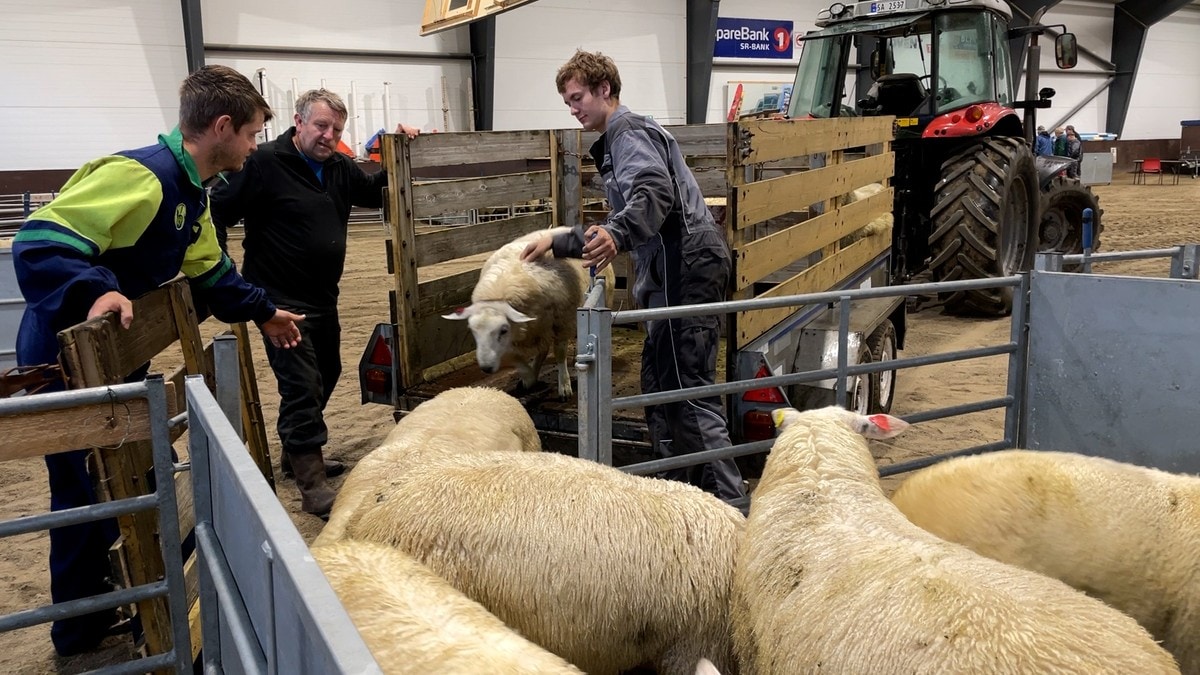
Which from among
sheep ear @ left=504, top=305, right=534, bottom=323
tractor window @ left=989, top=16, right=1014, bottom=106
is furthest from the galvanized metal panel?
tractor window @ left=989, top=16, right=1014, bottom=106

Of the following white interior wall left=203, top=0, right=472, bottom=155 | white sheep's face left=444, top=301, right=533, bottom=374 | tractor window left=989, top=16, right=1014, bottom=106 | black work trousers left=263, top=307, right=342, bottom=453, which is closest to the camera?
black work trousers left=263, top=307, right=342, bottom=453

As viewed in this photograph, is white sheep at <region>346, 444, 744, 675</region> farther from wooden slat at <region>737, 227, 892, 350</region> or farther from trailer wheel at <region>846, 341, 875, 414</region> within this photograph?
trailer wheel at <region>846, 341, 875, 414</region>

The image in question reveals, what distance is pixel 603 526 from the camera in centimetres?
216

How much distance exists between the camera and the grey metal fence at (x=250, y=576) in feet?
3.03

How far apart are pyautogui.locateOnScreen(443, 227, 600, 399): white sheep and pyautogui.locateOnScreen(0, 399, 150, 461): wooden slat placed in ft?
8.77

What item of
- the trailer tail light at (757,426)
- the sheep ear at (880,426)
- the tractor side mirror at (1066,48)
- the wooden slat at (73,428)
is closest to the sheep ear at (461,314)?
the trailer tail light at (757,426)

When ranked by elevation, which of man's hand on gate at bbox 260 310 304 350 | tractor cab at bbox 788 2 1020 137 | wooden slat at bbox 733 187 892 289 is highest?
tractor cab at bbox 788 2 1020 137

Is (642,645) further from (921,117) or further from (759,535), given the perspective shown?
(921,117)

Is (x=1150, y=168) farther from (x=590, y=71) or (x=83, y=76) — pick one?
(x=590, y=71)

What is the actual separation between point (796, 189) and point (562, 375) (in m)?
1.63

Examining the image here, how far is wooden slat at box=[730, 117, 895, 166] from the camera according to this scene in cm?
361

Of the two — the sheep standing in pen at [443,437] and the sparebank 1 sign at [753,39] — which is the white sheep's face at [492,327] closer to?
the sheep standing in pen at [443,437]

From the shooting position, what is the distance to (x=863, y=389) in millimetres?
4844

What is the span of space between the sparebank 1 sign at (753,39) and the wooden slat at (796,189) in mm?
16164
